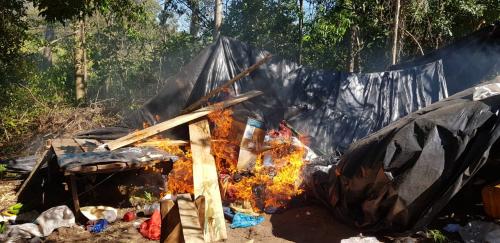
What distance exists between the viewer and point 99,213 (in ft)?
15.3

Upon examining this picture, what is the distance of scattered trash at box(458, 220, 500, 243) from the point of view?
11.7ft

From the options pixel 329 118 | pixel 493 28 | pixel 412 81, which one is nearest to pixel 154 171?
pixel 329 118

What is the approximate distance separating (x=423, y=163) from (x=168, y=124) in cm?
364

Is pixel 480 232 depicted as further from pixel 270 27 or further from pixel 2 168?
pixel 270 27

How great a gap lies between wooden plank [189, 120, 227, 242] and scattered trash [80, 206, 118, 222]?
1041 millimetres

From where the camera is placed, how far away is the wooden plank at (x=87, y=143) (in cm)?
566

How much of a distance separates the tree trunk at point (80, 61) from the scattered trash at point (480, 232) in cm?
978

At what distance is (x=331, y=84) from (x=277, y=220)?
364 centimetres

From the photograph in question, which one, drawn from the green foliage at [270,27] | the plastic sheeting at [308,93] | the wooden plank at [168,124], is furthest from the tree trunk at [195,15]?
the wooden plank at [168,124]

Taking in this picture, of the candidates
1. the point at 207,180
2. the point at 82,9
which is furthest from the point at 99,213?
the point at 82,9

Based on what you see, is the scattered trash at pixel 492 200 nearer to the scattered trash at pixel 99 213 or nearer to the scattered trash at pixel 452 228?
the scattered trash at pixel 452 228

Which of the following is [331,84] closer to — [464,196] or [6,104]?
[464,196]

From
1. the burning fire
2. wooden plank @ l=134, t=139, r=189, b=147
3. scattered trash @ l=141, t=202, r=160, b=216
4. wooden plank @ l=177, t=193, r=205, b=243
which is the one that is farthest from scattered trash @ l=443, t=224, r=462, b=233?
wooden plank @ l=134, t=139, r=189, b=147

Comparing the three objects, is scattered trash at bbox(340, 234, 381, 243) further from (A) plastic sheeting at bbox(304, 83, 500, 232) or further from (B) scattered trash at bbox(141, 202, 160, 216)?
(B) scattered trash at bbox(141, 202, 160, 216)
